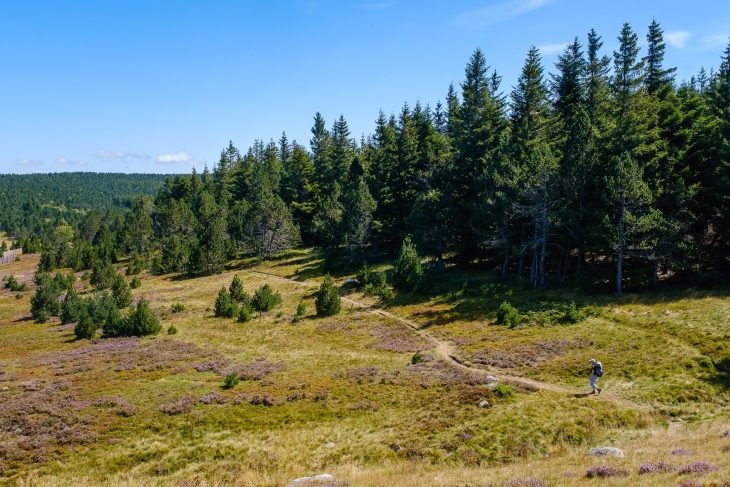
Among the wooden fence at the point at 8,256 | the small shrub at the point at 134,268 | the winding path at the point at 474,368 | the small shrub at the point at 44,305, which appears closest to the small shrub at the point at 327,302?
the winding path at the point at 474,368

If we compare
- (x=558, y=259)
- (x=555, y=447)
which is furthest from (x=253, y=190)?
(x=555, y=447)

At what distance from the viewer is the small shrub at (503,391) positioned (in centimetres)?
2466

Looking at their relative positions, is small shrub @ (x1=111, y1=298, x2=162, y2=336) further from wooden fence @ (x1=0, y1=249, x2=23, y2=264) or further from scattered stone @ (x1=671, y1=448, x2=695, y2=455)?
wooden fence @ (x1=0, y1=249, x2=23, y2=264)

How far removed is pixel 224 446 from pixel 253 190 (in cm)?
8455

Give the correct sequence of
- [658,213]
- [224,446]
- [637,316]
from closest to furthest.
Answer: [224,446] → [637,316] → [658,213]

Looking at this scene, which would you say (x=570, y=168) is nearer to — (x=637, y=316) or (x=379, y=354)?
(x=637, y=316)

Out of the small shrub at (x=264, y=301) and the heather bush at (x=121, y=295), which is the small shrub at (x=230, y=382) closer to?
the small shrub at (x=264, y=301)

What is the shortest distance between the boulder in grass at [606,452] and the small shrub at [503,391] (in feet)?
20.8

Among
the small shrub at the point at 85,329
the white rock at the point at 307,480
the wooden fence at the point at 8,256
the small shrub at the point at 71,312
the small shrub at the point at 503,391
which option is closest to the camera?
the white rock at the point at 307,480

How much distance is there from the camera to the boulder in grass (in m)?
17.4

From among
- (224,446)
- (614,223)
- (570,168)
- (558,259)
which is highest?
(570,168)

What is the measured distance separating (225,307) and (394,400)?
29.4 m

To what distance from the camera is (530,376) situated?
1080 inches

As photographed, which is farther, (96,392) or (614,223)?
(614,223)
